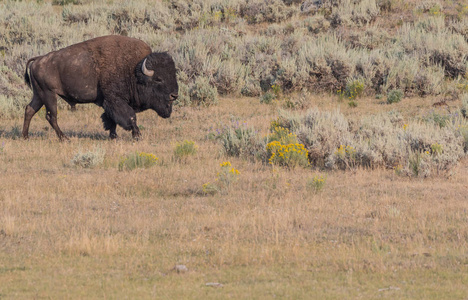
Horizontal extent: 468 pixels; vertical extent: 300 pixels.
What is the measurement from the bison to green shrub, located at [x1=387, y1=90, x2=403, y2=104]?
230 inches

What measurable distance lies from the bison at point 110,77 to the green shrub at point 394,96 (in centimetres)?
585

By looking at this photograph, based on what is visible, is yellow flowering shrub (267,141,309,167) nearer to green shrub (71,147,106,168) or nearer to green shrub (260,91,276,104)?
green shrub (71,147,106,168)

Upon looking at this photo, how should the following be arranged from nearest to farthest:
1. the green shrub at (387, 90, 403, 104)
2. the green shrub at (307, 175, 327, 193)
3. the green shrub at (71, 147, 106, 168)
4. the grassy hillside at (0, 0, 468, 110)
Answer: the green shrub at (307, 175, 327, 193), the green shrub at (71, 147, 106, 168), the green shrub at (387, 90, 403, 104), the grassy hillside at (0, 0, 468, 110)

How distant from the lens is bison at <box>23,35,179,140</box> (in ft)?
43.4

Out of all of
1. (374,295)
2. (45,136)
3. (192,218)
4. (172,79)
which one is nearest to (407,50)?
(172,79)

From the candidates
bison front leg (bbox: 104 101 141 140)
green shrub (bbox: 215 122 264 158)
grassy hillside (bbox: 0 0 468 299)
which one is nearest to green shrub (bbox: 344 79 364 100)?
grassy hillside (bbox: 0 0 468 299)

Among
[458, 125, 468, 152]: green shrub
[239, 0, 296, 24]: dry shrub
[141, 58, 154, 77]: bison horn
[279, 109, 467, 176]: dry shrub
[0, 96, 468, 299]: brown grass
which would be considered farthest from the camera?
[239, 0, 296, 24]: dry shrub

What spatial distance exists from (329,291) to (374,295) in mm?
356

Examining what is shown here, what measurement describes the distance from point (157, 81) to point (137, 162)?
9.55 feet

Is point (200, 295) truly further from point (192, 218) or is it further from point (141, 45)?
point (141, 45)

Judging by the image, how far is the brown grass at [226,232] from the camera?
19.1 feet

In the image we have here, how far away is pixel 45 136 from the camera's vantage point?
14.3m

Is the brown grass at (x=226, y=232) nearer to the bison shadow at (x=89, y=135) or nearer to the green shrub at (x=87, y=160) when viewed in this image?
the green shrub at (x=87, y=160)

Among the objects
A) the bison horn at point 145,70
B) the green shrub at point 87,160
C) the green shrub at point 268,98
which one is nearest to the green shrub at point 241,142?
the bison horn at point 145,70
